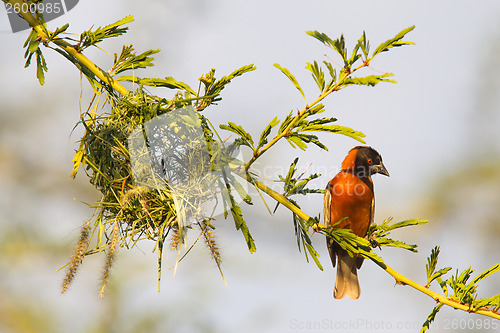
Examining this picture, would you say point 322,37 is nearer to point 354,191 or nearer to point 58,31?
point 58,31

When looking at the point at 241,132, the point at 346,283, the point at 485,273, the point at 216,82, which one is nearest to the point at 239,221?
the point at 241,132

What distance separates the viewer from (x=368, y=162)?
4227mm

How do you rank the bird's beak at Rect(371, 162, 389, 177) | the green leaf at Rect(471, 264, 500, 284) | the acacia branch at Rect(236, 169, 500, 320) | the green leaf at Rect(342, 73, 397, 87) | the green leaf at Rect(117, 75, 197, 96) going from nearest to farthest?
the green leaf at Rect(342, 73, 397, 87) → the acacia branch at Rect(236, 169, 500, 320) → the green leaf at Rect(471, 264, 500, 284) → the green leaf at Rect(117, 75, 197, 96) → the bird's beak at Rect(371, 162, 389, 177)

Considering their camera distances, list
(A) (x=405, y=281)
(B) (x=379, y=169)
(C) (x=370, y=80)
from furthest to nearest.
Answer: (B) (x=379, y=169) → (A) (x=405, y=281) → (C) (x=370, y=80)

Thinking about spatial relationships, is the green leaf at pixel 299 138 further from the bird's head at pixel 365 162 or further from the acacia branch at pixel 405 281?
the bird's head at pixel 365 162

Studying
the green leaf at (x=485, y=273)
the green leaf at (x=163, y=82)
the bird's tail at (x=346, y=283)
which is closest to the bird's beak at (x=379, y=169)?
the bird's tail at (x=346, y=283)

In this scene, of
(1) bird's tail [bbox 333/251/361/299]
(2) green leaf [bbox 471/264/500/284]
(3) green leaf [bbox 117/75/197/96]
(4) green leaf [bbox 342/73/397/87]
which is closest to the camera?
(4) green leaf [bbox 342/73/397/87]

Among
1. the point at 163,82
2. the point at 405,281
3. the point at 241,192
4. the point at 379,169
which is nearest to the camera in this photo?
the point at 405,281

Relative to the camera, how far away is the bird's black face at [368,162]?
13.8ft

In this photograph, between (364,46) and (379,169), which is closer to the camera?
(364,46)

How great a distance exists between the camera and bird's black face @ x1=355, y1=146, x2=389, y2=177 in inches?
165

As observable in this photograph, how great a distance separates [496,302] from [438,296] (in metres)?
0.25

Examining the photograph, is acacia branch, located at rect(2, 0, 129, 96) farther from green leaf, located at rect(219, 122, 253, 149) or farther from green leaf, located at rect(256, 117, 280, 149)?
green leaf, located at rect(256, 117, 280, 149)

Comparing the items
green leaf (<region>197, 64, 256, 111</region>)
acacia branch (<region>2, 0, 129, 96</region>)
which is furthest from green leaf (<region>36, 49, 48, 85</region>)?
green leaf (<region>197, 64, 256, 111</region>)
